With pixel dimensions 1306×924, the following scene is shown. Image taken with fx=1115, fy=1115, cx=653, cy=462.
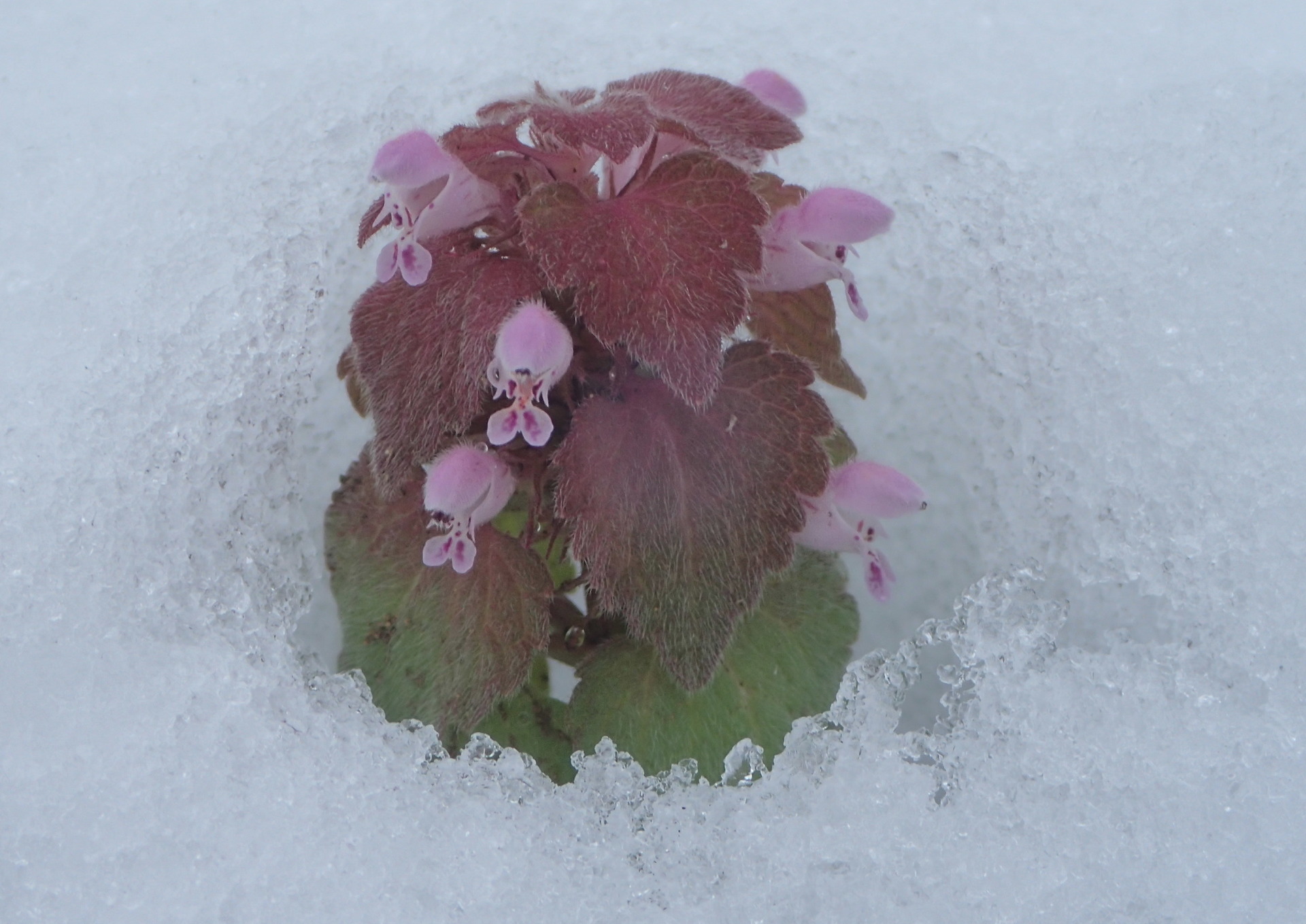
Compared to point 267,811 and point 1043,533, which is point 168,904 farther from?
point 1043,533

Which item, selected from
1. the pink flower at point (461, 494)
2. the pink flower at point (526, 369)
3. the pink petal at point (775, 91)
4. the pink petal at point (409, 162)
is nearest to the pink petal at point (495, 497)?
the pink flower at point (461, 494)

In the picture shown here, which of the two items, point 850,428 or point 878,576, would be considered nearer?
point 878,576

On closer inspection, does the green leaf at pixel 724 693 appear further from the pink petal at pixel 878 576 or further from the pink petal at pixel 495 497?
the pink petal at pixel 495 497

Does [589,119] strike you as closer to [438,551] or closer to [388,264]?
[388,264]

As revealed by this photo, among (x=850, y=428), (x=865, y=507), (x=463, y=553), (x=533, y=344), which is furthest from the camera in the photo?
(x=850, y=428)

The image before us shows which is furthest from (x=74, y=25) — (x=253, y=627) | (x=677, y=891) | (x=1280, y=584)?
(x=1280, y=584)

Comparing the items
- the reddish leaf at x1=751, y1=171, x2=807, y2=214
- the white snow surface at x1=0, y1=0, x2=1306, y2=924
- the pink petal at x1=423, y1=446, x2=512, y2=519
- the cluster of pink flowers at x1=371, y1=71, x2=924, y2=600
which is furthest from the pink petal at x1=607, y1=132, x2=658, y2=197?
the white snow surface at x1=0, y1=0, x2=1306, y2=924

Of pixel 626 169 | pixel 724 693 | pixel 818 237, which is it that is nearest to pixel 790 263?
pixel 818 237
